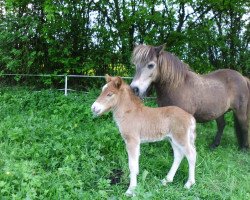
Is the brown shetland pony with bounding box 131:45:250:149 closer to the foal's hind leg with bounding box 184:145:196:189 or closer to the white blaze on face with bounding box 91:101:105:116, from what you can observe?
the white blaze on face with bounding box 91:101:105:116

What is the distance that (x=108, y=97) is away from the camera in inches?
165

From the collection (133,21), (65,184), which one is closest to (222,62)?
(133,21)

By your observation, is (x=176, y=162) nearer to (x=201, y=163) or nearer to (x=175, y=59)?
(x=201, y=163)

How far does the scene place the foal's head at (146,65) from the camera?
4.84 metres

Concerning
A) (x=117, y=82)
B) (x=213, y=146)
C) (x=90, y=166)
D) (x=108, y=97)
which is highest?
(x=117, y=82)

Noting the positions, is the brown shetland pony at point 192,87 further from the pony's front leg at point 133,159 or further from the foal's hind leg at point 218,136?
the pony's front leg at point 133,159

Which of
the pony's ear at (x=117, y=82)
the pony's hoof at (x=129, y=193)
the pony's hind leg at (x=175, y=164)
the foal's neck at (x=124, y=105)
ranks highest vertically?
the pony's ear at (x=117, y=82)

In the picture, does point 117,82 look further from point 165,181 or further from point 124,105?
point 165,181

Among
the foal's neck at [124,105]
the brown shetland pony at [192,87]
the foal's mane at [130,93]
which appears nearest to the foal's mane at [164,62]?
the brown shetland pony at [192,87]

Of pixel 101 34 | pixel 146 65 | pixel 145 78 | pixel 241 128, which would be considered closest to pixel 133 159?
pixel 145 78

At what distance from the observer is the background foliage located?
994cm

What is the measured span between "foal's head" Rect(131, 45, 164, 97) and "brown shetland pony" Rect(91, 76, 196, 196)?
42 centimetres

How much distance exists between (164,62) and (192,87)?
79cm

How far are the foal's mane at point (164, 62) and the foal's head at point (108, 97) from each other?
2.63 ft
